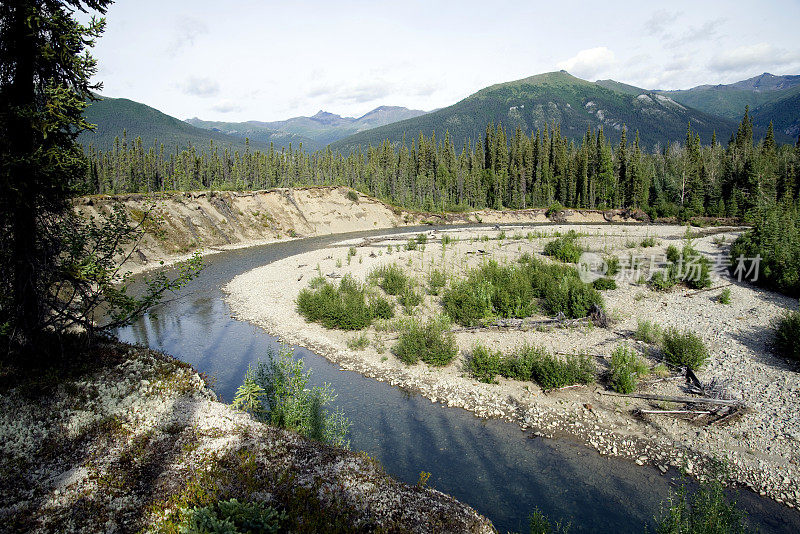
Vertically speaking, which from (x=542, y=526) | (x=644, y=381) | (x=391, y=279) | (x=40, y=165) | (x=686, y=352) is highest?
(x=40, y=165)

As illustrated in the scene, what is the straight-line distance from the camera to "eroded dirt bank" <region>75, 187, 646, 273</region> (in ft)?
141

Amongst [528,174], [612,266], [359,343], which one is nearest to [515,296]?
[359,343]

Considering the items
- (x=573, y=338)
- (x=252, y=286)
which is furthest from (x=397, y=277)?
(x=252, y=286)

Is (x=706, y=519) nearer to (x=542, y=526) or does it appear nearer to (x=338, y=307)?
(x=542, y=526)

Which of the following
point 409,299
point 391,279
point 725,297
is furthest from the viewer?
point 391,279

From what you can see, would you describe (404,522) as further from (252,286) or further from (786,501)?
(252,286)

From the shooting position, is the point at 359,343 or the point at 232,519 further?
the point at 359,343

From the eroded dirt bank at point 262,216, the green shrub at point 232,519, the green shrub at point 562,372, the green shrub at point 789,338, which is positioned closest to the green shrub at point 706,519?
the green shrub at point 562,372

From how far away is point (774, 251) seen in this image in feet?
68.3

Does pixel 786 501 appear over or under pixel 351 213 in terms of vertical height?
under

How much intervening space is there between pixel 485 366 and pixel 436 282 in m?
8.76

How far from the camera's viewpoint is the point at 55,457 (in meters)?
6.58

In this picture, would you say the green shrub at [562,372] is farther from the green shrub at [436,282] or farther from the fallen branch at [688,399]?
the green shrub at [436,282]

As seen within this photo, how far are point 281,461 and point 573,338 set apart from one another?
13.2 meters
